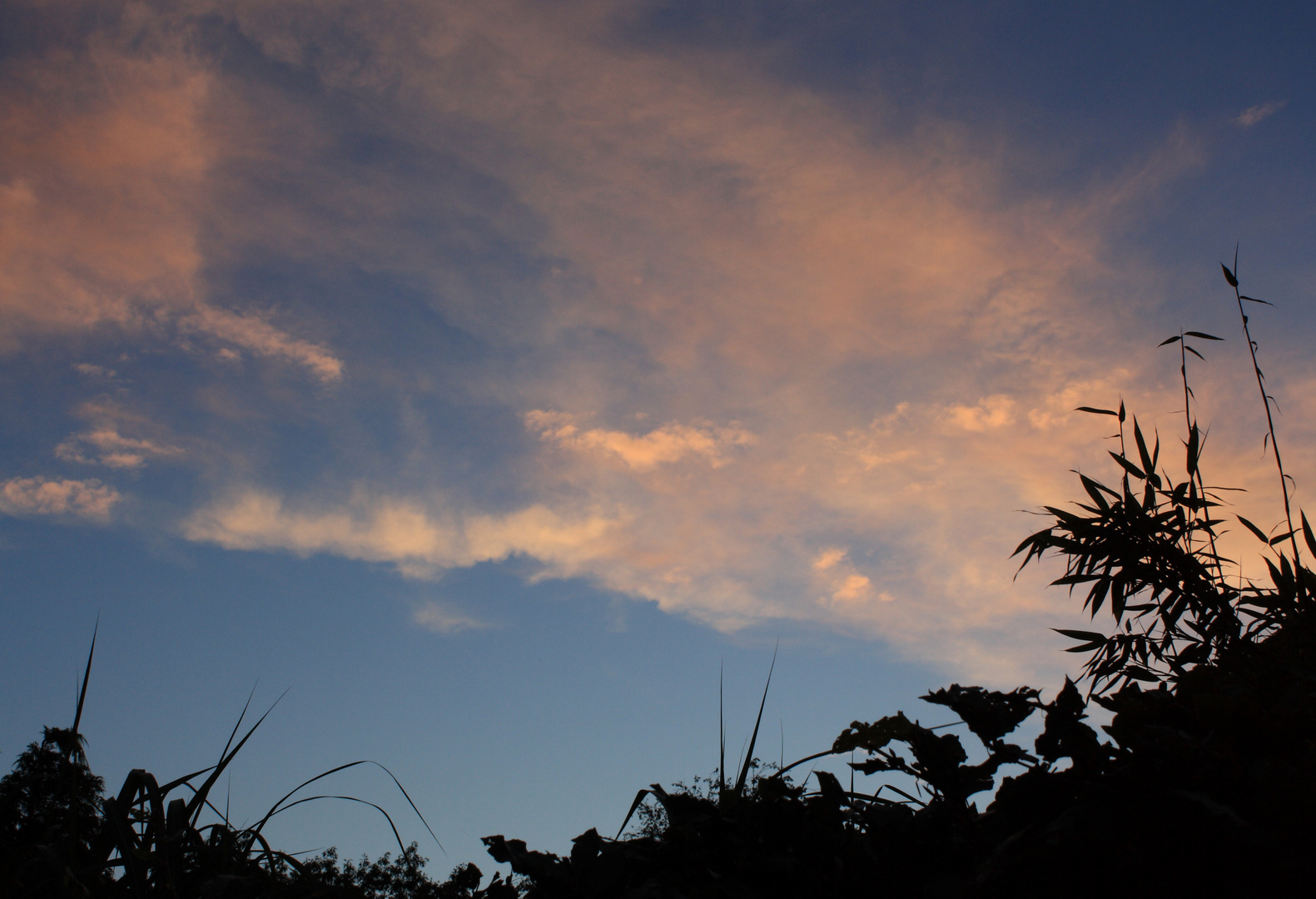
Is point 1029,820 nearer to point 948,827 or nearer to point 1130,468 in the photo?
point 948,827

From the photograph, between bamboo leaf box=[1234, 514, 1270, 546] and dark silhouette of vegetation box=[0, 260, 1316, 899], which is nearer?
dark silhouette of vegetation box=[0, 260, 1316, 899]

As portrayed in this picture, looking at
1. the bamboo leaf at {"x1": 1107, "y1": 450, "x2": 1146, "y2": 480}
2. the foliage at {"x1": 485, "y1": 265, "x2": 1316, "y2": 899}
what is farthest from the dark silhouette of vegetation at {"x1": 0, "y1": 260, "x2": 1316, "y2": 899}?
the bamboo leaf at {"x1": 1107, "y1": 450, "x2": 1146, "y2": 480}

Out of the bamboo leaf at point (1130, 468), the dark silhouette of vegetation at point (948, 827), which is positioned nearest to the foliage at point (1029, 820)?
the dark silhouette of vegetation at point (948, 827)

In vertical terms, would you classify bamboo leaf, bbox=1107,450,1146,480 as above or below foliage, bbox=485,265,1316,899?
above

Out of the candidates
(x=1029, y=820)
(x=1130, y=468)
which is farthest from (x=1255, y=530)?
(x=1029, y=820)

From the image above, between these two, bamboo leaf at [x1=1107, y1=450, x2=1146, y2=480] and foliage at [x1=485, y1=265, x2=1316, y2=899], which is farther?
bamboo leaf at [x1=1107, y1=450, x2=1146, y2=480]

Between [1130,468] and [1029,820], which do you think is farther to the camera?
[1130,468]

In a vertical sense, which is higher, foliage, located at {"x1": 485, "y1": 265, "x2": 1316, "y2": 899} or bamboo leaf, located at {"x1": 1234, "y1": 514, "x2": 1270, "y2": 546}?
bamboo leaf, located at {"x1": 1234, "y1": 514, "x2": 1270, "y2": 546}

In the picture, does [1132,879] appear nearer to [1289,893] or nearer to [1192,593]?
[1289,893]

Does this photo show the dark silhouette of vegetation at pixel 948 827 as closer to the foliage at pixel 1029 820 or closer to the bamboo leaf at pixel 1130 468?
the foliage at pixel 1029 820

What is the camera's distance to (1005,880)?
41.4 inches

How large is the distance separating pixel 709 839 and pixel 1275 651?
5.94ft

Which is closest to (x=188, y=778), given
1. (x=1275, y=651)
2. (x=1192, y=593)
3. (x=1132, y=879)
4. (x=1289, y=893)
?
(x=1132, y=879)

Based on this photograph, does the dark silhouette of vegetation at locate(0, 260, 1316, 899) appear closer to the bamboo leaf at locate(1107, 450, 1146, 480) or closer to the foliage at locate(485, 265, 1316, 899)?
the foliage at locate(485, 265, 1316, 899)
